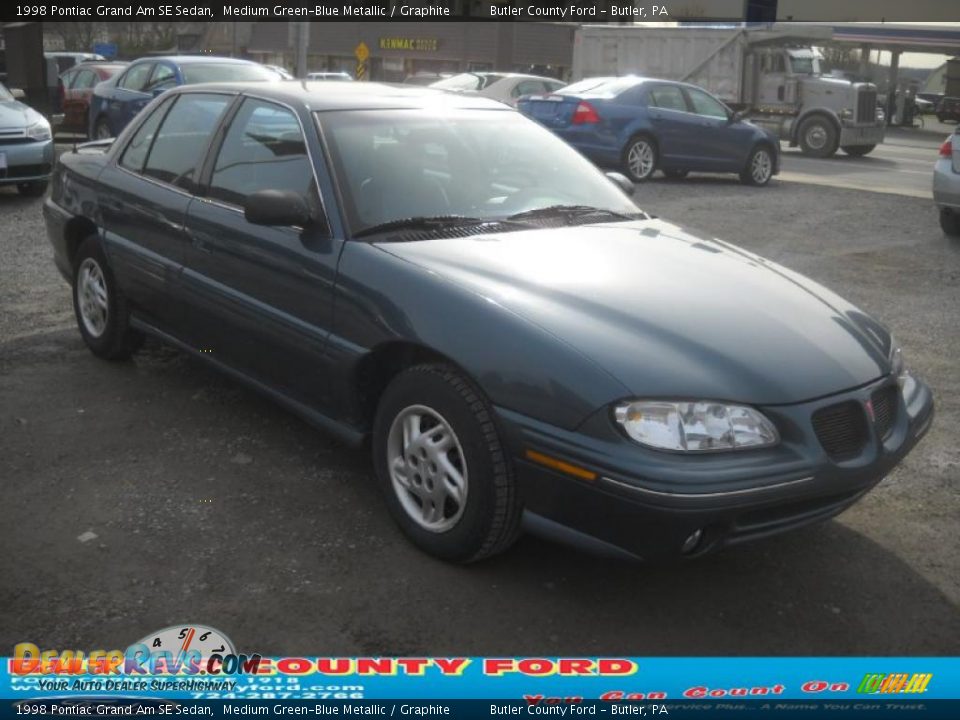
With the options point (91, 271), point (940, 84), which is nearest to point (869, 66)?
point (940, 84)

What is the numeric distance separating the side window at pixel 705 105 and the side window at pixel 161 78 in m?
7.01

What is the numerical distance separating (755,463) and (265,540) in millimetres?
1691

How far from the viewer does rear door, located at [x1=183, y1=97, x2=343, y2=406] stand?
4.10m

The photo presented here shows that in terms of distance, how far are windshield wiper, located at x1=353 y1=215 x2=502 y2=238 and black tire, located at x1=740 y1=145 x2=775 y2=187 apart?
1209cm

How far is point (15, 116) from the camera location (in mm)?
11562

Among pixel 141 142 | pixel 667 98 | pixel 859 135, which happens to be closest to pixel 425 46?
pixel 859 135

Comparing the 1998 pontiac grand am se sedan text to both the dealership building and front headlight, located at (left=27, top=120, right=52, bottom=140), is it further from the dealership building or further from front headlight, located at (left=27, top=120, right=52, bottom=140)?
the dealership building

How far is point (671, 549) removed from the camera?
312cm

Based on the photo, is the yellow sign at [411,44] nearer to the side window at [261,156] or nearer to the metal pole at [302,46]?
the metal pole at [302,46]

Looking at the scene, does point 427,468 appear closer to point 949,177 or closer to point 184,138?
point 184,138

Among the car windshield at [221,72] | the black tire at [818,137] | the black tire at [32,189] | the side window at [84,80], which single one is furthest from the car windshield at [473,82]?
the black tire at [32,189]

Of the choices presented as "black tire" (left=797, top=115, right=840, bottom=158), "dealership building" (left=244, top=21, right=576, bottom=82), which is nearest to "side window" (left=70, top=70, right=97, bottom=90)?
"black tire" (left=797, top=115, right=840, bottom=158)

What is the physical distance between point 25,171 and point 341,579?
939 cm

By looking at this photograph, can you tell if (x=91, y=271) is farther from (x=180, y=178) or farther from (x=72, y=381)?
(x=180, y=178)
